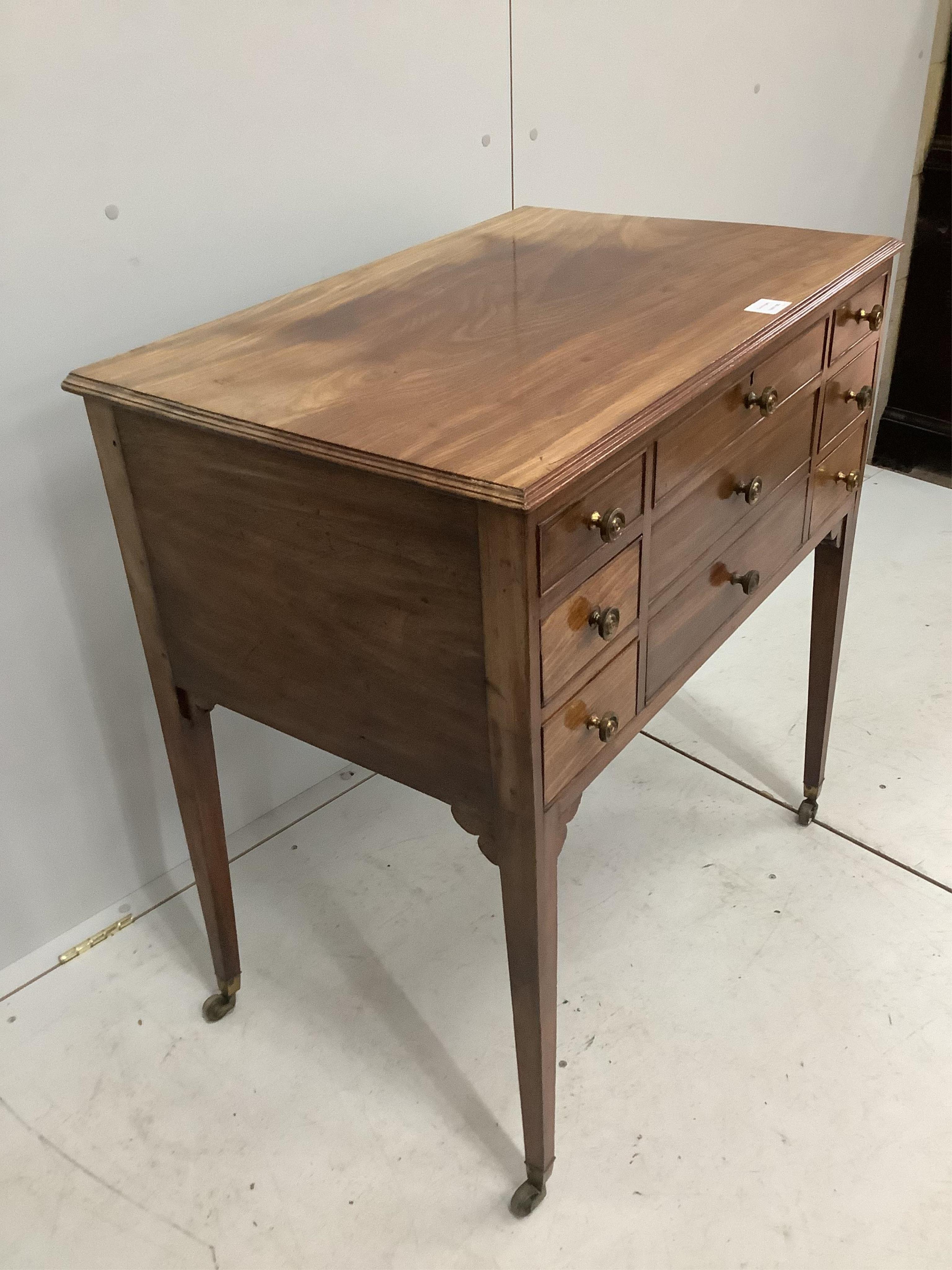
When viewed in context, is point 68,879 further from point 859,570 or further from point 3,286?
point 859,570

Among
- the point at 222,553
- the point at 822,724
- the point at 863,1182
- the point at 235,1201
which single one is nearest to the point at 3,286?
the point at 222,553

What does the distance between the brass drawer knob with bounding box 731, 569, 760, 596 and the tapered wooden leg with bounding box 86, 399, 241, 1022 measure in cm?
67

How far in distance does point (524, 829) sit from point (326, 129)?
1.07m

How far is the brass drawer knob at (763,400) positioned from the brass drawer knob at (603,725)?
1.25 ft

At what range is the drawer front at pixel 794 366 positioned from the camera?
126cm

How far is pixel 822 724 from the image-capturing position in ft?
6.06

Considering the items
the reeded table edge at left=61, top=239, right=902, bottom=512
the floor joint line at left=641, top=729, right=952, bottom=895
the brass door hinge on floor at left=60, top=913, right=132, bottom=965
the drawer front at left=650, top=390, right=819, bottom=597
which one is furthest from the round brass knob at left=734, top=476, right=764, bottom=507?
the brass door hinge on floor at left=60, top=913, right=132, bottom=965

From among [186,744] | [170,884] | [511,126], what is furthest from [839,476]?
[170,884]

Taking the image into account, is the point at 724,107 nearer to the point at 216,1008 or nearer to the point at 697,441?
the point at 697,441

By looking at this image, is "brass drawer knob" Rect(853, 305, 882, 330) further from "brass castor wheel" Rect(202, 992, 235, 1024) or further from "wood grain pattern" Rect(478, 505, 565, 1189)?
"brass castor wheel" Rect(202, 992, 235, 1024)

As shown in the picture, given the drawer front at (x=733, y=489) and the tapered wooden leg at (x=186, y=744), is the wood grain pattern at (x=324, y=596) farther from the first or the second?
the drawer front at (x=733, y=489)

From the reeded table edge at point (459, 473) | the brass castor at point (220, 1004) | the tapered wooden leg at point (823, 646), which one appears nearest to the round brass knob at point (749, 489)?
the reeded table edge at point (459, 473)

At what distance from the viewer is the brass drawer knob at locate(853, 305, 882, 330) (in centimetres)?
146

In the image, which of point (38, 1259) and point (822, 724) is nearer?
point (38, 1259)
